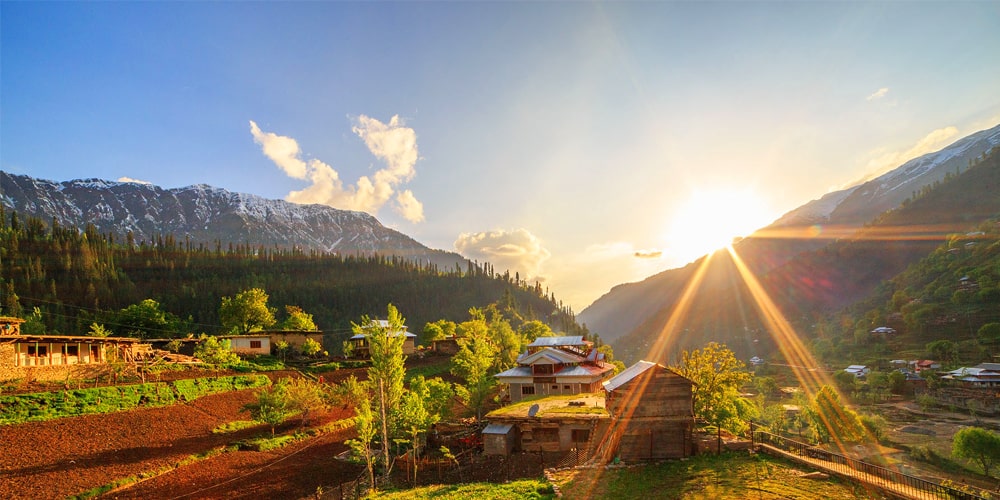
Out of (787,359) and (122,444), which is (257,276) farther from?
(787,359)

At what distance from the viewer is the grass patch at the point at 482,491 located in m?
19.7

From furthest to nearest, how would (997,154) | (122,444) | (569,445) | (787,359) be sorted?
(997,154)
(787,359)
(569,445)
(122,444)

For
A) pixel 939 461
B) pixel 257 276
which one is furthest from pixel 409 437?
pixel 257 276

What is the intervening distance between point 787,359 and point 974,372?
203ft

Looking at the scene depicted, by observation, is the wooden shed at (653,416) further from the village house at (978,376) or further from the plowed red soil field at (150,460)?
the village house at (978,376)

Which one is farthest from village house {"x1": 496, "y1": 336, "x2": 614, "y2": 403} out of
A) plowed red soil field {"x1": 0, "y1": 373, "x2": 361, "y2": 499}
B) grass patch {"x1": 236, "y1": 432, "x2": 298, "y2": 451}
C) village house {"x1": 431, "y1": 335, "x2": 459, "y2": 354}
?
village house {"x1": 431, "y1": 335, "x2": 459, "y2": 354}

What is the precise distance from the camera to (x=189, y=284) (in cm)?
11906

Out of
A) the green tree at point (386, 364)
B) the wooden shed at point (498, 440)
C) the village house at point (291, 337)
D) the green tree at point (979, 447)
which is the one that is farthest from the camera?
the village house at point (291, 337)

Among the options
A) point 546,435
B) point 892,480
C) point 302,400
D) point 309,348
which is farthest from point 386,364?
point 309,348

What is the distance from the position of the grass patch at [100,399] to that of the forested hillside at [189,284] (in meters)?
33.2

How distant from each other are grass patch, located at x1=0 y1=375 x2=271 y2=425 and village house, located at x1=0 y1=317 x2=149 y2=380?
198 inches

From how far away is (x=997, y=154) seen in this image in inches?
6481

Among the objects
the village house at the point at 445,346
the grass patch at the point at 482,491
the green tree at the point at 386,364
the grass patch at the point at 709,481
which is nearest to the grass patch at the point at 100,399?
the green tree at the point at 386,364

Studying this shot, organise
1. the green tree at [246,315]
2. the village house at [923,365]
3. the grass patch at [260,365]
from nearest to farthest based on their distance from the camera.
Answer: the grass patch at [260,365]
the green tree at [246,315]
the village house at [923,365]
